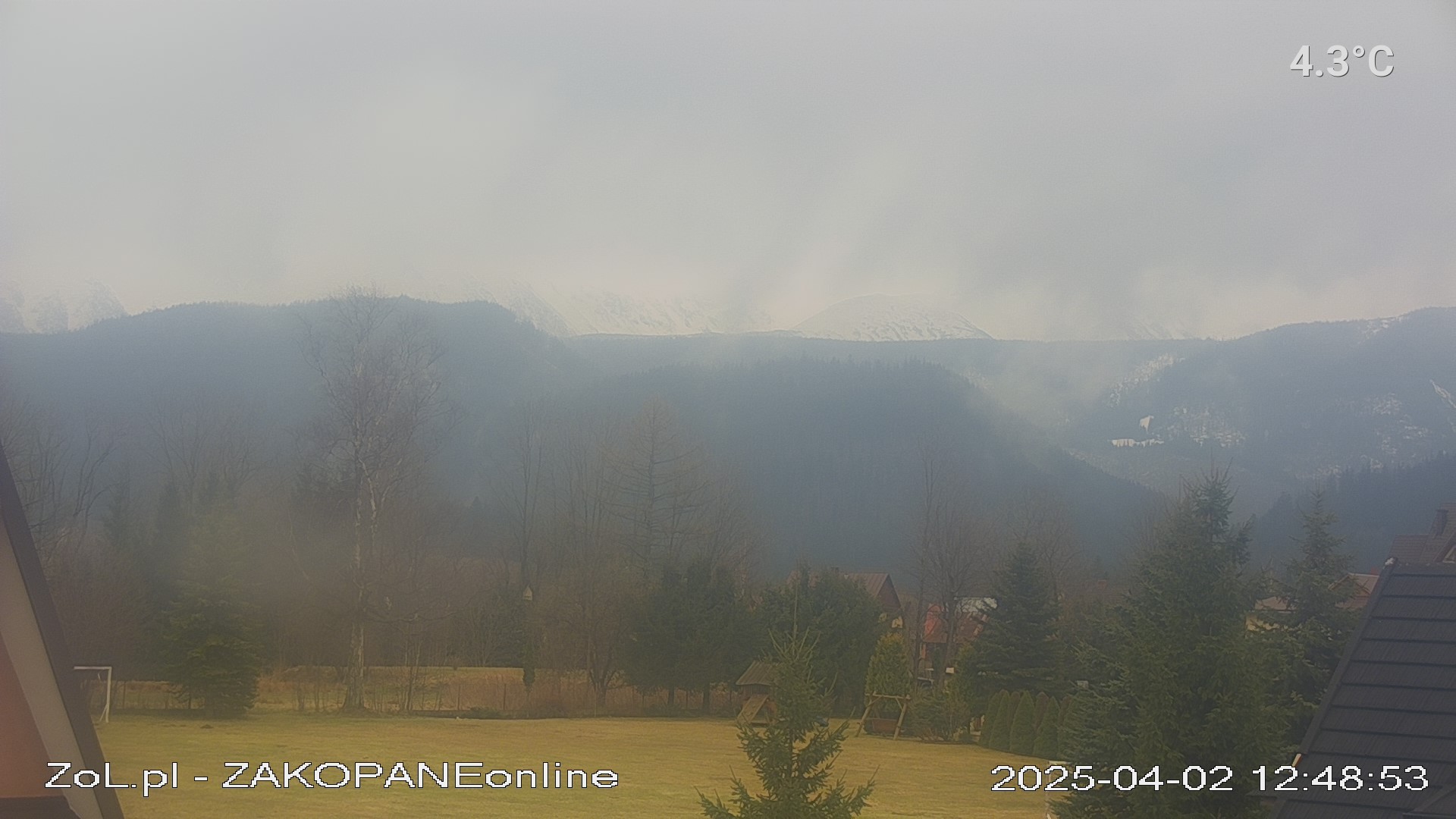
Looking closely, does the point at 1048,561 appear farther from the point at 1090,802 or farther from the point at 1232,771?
the point at 1232,771

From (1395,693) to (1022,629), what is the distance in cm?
534

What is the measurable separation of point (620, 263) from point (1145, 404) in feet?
16.2

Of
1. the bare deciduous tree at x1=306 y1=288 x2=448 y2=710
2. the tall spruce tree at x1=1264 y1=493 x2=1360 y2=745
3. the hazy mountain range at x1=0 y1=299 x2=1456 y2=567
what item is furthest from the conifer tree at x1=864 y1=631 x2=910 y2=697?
the bare deciduous tree at x1=306 y1=288 x2=448 y2=710

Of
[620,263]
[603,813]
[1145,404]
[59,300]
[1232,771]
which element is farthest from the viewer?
[1145,404]

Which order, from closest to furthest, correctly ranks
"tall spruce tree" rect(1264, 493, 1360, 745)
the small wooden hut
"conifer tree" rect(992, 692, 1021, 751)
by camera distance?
"tall spruce tree" rect(1264, 493, 1360, 745) < the small wooden hut < "conifer tree" rect(992, 692, 1021, 751)

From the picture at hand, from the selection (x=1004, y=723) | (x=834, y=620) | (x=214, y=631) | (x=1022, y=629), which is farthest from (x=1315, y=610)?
(x=214, y=631)

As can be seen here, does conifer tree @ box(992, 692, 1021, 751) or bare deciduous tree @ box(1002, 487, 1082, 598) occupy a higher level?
bare deciduous tree @ box(1002, 487, 1082, 598)

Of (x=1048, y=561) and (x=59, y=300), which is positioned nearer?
(x=59, y=300)

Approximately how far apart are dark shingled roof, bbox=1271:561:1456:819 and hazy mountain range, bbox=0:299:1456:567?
532 cm

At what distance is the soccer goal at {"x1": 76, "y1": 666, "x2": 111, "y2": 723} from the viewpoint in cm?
704

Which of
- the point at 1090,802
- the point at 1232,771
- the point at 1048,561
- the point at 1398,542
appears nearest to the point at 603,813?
the point at 1090,802

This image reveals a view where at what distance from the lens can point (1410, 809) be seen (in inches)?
114

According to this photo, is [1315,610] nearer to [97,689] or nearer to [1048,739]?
[1048,739]

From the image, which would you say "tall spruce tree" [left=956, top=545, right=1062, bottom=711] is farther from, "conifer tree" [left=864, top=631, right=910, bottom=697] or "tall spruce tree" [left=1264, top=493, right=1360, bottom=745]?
"tall spruce tree" [left=1264, top=493, right=1360, bottom=745]
